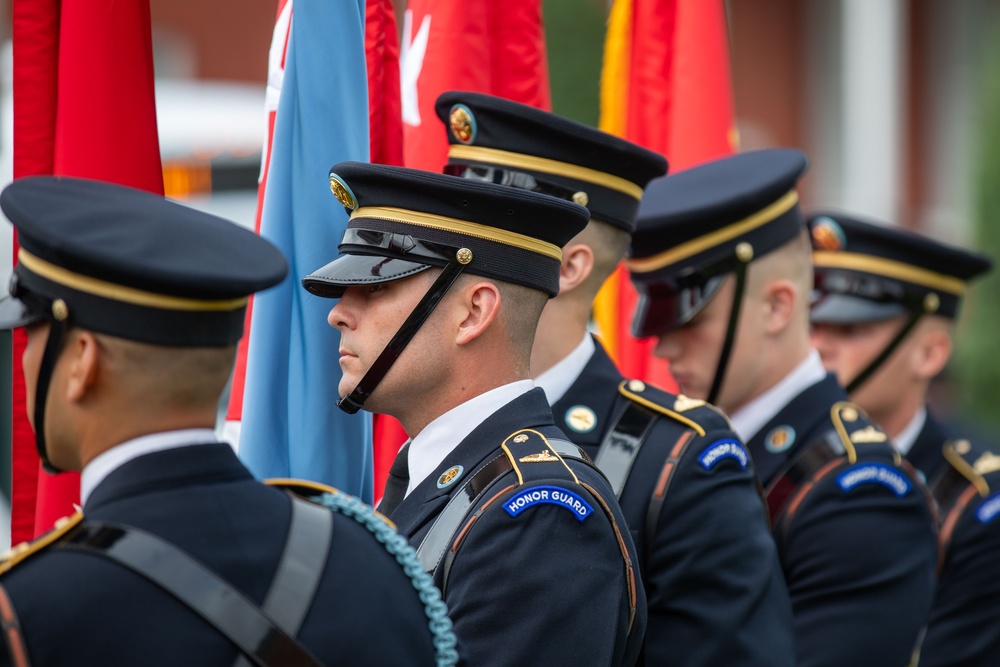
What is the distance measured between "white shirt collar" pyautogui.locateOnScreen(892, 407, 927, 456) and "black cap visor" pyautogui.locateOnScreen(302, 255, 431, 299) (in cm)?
262

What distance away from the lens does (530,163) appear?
3.14 m

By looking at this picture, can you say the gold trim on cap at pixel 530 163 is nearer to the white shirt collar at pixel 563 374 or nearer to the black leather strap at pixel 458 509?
the white shirt collar at pixel 563 374

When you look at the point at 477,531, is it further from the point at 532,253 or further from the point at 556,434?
the point at 532,253

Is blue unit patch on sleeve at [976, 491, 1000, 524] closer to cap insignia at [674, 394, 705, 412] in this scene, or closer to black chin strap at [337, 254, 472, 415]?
cap insignia at [674, 394, 705, 412]

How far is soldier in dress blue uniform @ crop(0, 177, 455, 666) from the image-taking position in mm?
1770

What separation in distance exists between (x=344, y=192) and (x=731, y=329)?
1.29 meters

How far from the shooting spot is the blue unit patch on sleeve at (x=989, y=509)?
14.1 feet

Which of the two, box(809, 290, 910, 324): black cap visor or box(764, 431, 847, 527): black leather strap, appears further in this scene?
box(809, 290, 910, 324): black cap visor

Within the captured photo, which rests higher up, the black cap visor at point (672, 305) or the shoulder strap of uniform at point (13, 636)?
the shoulder strap of uniform at point (13, 636)

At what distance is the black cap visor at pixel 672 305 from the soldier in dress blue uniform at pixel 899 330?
1.11m

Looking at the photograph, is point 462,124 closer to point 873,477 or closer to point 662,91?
point 873,477

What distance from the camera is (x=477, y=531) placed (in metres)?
2.30

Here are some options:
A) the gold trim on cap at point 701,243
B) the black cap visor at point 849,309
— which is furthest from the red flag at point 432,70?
the black cap visor at point 849,309

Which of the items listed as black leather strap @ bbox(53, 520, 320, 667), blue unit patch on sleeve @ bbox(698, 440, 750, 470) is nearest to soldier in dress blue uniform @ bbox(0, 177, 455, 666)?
black leather strap @ bbox(53, 520, 320, 667)
